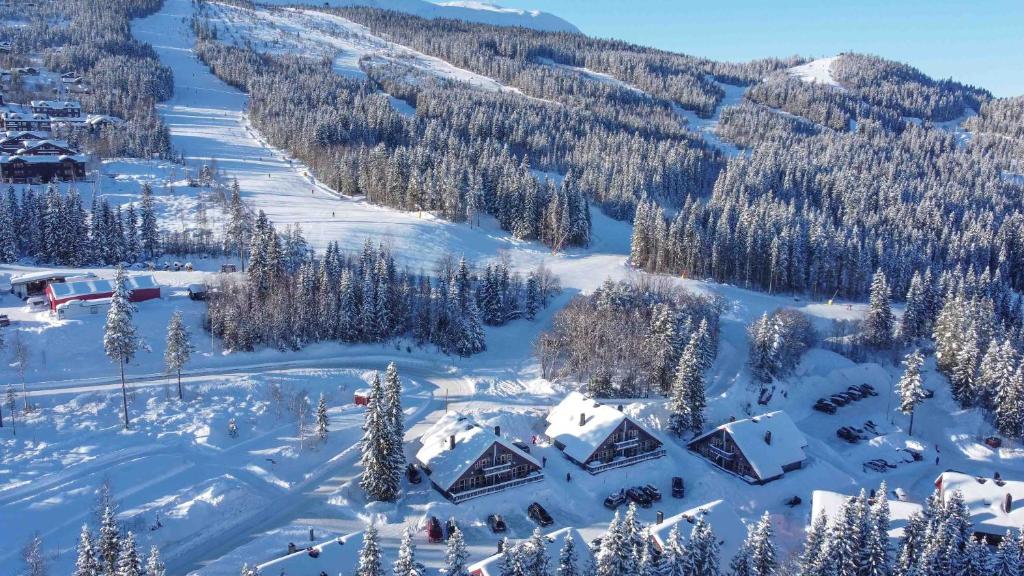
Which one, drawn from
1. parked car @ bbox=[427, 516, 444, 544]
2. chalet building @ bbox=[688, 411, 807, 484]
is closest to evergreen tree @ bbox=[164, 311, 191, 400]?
parked car @ bbox=[427, 516, 444, 544]

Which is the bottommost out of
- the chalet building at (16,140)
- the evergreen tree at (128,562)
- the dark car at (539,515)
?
the dark car at (539,515)

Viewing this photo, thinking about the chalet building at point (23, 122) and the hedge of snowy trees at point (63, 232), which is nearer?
the hedge of snowy trees at point (63, 232)

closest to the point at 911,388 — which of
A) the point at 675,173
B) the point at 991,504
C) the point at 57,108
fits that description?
the point at 991,504

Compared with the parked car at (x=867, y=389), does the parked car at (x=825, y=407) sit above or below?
below

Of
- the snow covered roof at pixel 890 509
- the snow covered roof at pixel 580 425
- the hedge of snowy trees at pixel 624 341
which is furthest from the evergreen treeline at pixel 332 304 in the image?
the snow covered roof at pixel 890 509

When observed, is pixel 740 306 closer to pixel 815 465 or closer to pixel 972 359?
pixel 972 359

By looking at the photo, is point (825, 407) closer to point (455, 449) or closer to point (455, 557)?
point (455, 449)

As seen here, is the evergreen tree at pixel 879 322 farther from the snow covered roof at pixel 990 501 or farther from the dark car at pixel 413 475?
the dark car at pixel 413 475

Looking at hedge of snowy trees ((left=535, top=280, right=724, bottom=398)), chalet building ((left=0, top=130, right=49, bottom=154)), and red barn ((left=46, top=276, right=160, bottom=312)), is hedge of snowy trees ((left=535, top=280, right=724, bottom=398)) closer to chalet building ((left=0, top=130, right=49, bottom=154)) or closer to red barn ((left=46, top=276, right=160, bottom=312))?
red barn ((left=46, top=276, right=160, bottom=312))
